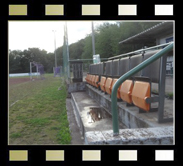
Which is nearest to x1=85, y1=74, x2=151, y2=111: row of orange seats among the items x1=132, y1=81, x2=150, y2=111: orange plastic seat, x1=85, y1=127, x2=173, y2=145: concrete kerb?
x1=132, y1=81, x2=150, y2=111: orange plastic seat

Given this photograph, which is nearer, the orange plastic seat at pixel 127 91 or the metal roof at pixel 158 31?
the orange plastic seat at pixel 127 91

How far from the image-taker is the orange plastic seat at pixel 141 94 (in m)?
2.49

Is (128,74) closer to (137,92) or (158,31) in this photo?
(137,92)

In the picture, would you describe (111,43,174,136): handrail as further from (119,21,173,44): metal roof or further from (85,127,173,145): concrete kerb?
(119,21,173,44): metal roof

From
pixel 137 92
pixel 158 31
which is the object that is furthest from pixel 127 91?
pixel 158 31

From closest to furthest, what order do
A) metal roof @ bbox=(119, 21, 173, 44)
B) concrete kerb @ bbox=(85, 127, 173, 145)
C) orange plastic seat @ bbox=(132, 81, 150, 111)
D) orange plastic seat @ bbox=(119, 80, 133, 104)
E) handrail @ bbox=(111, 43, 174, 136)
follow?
1. concrete kerb @ bbox=(85, 127, 173, 145)
2. handrail @ bbox=(111, 43, 174, 136)
3. orange plastic seat @ bbox=(132, 81, 150, 111)
4. orange plastic seat @ bbox=(119, 80, 133, 104)
5. metal roof @ bbox=(119, 21, 173, 44)

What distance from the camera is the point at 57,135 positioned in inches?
137

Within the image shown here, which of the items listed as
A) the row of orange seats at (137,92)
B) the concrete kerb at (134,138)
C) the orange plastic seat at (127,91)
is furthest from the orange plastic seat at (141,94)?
the concrete kerb at (134,138)

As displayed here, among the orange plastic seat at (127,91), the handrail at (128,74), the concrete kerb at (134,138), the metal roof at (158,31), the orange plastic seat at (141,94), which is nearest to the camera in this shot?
the concrete kerb at (134,138)

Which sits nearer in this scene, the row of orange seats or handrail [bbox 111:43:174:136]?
handrail [bbox 111:43:174:136]

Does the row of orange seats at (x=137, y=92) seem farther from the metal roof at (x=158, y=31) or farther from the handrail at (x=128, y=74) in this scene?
the metal roof at (x=158, y=31)

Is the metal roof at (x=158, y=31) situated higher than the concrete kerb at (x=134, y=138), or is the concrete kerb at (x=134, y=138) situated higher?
the metal roof at (x=158, y=31)

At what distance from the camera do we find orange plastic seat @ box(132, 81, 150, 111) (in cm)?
249
